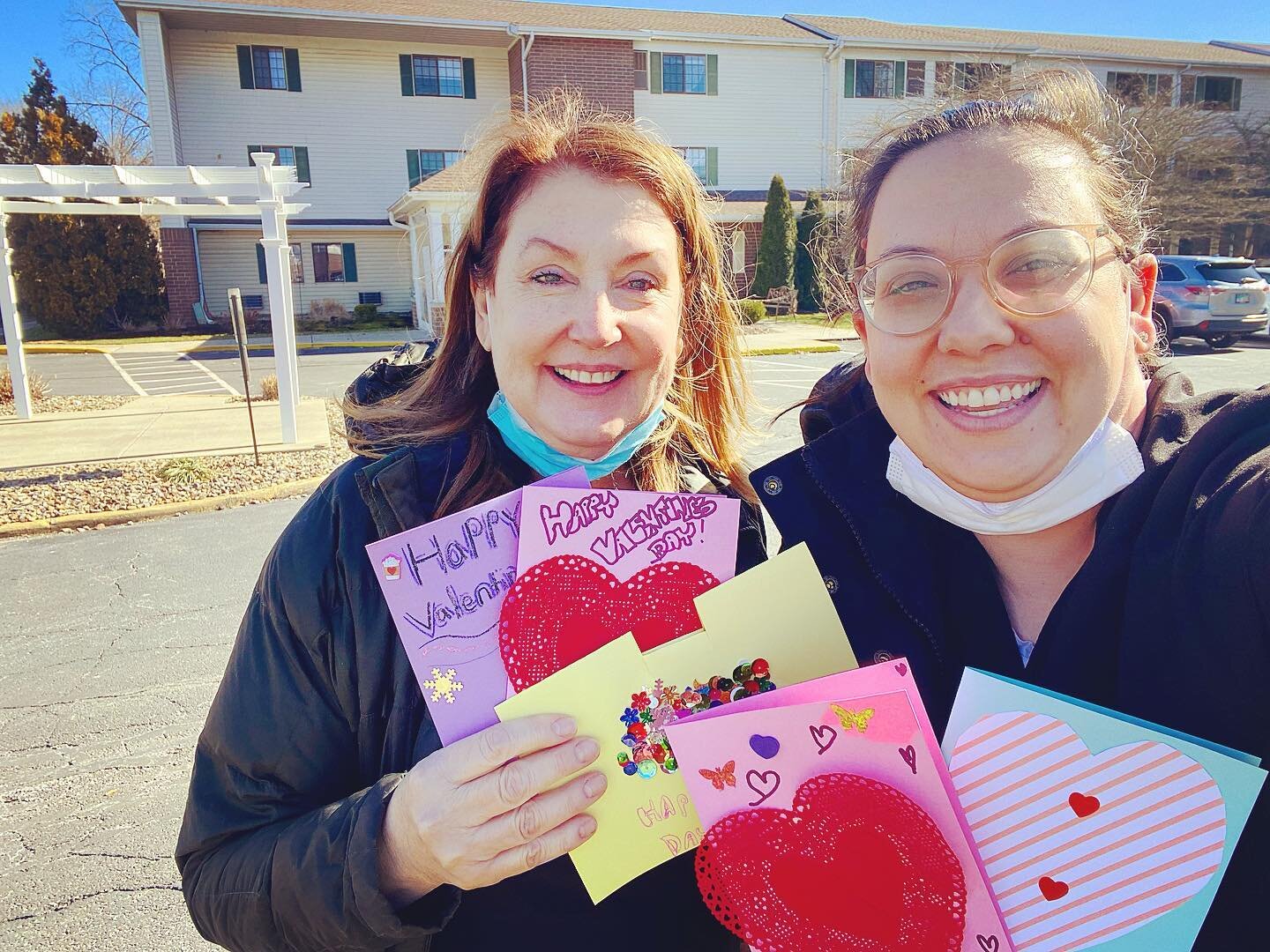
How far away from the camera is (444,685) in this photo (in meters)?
1.42

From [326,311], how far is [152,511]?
21157 millimetres

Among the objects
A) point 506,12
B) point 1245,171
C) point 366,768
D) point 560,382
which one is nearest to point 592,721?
point 366,768

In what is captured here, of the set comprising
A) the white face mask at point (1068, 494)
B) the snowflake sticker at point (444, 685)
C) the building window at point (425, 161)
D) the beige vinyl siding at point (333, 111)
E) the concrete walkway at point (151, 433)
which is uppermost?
the beige vinyl siding at point (333, 111)

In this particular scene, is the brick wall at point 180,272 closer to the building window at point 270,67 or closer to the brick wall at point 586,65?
the building window at point 270,67

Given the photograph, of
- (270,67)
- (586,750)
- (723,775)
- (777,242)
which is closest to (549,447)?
(586,750)

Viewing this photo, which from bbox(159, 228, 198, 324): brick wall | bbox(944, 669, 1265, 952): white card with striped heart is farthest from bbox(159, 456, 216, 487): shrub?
bbox(159, 228, 198, 324): brick wall

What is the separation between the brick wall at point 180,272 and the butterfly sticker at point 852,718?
2895cm

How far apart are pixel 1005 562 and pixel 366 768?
1.24m

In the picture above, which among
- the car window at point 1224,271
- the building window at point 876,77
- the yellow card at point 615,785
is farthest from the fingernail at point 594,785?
the building window at point 876,77

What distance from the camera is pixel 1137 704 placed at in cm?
123

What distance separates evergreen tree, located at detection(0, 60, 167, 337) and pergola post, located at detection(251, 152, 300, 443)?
19.5m

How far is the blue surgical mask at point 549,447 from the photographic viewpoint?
5.63ft

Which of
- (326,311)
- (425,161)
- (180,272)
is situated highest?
(425,161)

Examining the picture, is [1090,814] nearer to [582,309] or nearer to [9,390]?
[582,309]
